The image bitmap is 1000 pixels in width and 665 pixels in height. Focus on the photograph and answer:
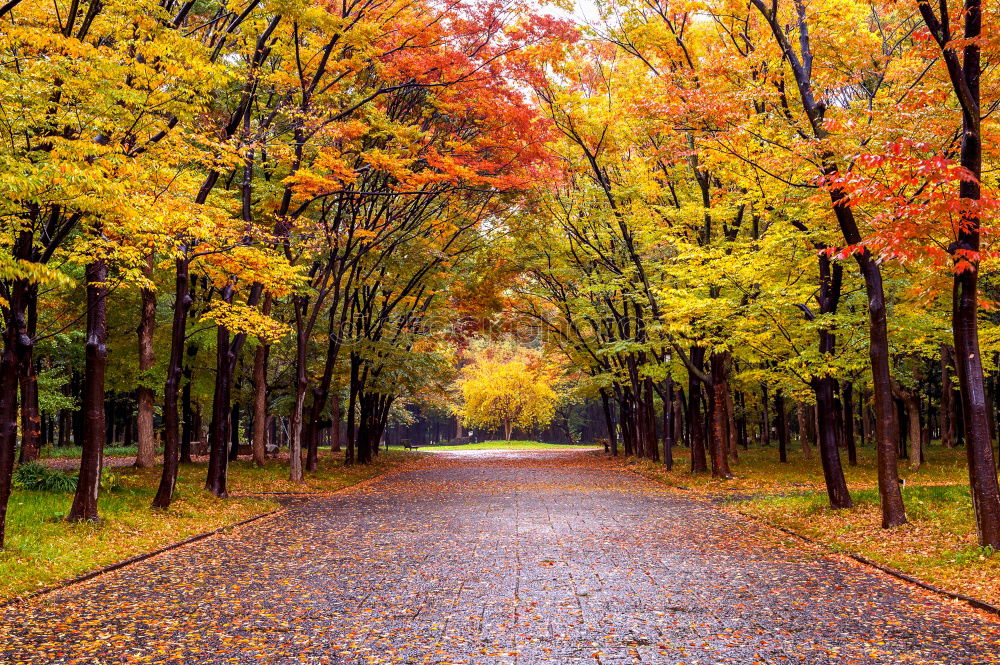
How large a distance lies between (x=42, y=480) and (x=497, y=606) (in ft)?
37.7

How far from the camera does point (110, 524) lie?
39.1 ft

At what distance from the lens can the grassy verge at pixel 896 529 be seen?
859 cm

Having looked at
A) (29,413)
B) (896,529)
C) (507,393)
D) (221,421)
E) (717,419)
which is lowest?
(896,529)

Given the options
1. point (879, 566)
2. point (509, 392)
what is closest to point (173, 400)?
point (879, 566)

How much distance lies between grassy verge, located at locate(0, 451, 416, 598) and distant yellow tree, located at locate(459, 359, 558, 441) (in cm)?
4046

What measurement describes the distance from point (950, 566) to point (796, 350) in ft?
32.3

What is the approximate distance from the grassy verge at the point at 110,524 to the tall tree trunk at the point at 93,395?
44 centimetres

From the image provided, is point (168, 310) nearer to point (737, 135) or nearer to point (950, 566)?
point (737, 135)

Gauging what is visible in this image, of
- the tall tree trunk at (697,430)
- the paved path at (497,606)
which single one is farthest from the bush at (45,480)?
the tall tree trunk at (697,430)

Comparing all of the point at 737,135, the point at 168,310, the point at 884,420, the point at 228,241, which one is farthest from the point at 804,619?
the point at 168,310

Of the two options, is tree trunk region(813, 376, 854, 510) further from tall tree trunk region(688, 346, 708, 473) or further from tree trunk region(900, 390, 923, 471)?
tree trunk region(900, 390, 923, 471)

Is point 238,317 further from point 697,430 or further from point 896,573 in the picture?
point 697,430

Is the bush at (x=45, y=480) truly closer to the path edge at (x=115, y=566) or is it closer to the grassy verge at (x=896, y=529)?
the path edge at (x=115, y=566)

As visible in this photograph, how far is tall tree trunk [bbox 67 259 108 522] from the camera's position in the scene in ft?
38.9
